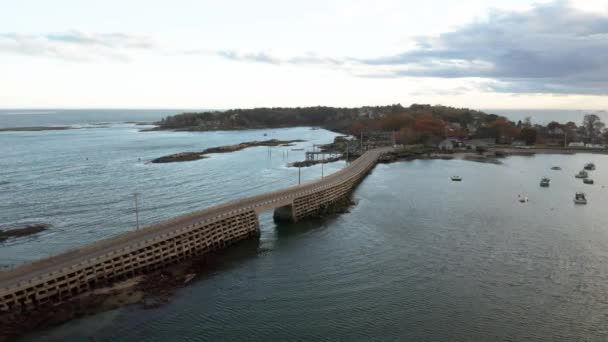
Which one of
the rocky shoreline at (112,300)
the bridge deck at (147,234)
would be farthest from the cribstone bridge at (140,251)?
the rocky shoreline at (112,300)

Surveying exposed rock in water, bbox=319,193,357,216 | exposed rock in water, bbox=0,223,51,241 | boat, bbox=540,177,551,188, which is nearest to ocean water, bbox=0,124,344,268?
exposed rock in water, bbox=0,223,51,241

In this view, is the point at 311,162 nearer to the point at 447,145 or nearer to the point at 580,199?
the point at 447,145

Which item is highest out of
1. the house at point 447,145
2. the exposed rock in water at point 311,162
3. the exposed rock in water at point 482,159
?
the house at point 447,145

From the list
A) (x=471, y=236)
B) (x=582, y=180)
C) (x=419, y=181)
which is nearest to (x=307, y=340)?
(x=471, y=236)

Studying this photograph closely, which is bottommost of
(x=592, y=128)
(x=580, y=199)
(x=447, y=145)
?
(x=580, y=199)

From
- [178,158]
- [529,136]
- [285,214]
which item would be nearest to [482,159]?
[529,136]

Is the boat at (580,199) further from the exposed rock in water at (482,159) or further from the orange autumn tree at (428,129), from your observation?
the orange autumn tree at (428,129)

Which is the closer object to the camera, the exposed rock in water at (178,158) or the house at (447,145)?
the exposed rock in water at (178,158)
